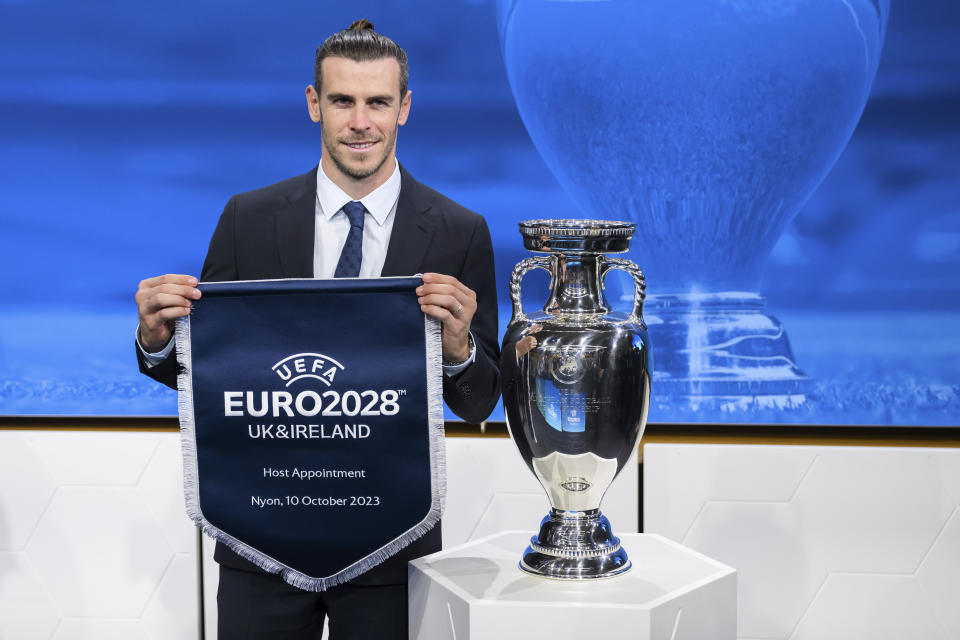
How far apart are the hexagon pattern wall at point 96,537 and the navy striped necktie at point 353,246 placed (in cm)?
115

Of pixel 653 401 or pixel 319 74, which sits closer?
pixel 319 74

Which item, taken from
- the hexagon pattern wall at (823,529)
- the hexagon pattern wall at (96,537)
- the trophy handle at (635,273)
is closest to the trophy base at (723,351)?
the hexagon pattern wall at (823,529)

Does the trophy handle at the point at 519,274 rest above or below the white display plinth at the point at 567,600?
above

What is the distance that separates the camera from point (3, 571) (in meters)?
2.59

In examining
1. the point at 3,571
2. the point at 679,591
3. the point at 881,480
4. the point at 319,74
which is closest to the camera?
the point at 679,591

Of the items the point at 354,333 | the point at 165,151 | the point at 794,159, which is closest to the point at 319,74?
the point at 354,333

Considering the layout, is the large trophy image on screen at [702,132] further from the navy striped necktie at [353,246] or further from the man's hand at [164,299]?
the man's hand at [164,299]

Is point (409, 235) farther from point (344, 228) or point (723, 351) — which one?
point (723, 351)

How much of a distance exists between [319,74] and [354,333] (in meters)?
0.48

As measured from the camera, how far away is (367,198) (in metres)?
1.67

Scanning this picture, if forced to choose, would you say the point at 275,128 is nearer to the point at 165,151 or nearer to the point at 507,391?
the point at 165,151

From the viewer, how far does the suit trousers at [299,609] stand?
60.6 inches

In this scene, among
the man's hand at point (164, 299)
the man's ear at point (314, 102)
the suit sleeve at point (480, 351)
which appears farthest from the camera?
the man's ear at point (314, 102)

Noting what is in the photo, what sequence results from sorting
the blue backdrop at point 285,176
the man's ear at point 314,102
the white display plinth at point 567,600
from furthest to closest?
the blue backdrop at point 285,176
the man's ear at point 314,102
the white display plinth at point 567,600
